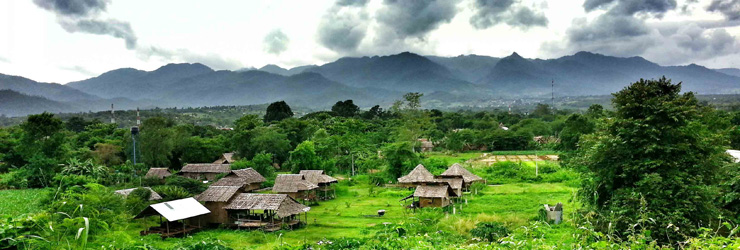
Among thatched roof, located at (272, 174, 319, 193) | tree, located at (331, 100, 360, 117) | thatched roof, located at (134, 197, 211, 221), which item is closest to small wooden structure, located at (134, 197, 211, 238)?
thatched roof, located at (134, 197, 211, 221)

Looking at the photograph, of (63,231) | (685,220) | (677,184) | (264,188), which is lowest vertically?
(264,188)

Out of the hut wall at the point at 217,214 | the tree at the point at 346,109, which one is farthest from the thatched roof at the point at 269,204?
the tree at the point at 346,109

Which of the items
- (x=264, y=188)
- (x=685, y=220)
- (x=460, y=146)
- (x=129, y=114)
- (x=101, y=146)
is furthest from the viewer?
(x=129, y=114)

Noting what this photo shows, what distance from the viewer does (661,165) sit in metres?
11.7

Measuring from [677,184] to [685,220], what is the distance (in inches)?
39.5

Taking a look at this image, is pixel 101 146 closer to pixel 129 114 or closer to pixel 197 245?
pixel 197 245

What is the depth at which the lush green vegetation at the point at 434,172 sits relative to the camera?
5707 mm

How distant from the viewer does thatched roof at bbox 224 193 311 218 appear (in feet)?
62.2

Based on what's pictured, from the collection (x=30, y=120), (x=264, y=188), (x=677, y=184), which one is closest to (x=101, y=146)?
(x=30, y=120)

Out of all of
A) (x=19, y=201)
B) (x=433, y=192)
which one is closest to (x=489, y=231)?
(x=433, y=192)

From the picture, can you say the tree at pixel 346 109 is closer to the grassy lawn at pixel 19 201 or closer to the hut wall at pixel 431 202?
the grassy lawn at pixel 19 201

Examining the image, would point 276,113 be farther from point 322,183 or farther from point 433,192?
point 433,192

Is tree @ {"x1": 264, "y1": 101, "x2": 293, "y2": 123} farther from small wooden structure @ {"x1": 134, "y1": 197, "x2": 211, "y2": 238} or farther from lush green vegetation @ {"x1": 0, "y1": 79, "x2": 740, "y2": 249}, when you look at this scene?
small wooden structure @ {"x1": 134, "y1": 197, "x2": 211, "y2": 238}

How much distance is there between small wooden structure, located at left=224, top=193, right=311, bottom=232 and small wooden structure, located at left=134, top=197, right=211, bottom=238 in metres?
1.45
